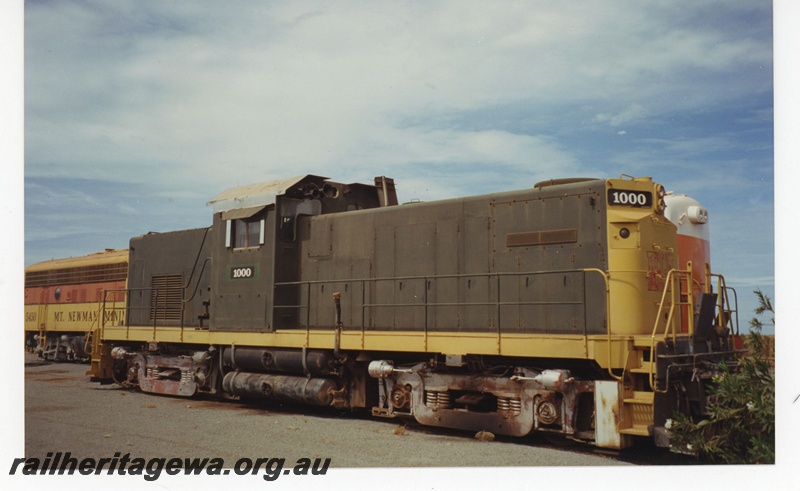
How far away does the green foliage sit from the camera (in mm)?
5426

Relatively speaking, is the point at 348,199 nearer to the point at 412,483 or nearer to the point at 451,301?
the point at 451,301

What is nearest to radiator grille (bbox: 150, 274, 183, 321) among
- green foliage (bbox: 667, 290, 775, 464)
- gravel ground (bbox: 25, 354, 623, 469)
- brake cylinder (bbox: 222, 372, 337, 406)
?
gravel ground (bbox: 25, 354, 623, 469)

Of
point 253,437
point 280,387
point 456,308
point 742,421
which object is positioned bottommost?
point 253,437

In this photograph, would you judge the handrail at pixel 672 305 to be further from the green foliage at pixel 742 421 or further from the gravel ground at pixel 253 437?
the gravel ground at pixel 253 437

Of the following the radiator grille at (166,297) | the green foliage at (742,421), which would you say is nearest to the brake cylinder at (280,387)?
the radiator grille at (166,297)

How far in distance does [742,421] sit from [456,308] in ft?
10.8

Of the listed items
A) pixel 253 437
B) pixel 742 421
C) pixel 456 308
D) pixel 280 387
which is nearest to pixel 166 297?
pixel 280 387

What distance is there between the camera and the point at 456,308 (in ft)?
26.1

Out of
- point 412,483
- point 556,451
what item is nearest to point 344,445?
point 412,483

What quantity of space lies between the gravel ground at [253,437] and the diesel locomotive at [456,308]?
30 centimetres

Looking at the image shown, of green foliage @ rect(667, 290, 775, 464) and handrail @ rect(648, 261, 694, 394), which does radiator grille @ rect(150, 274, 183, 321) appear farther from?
green foliage @ rect(667, 290, 775, 464)

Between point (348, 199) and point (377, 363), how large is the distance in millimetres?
2692

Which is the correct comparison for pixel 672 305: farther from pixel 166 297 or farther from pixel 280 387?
pixel 166 297

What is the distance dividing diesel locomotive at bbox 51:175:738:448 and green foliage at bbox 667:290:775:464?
1.17ft
